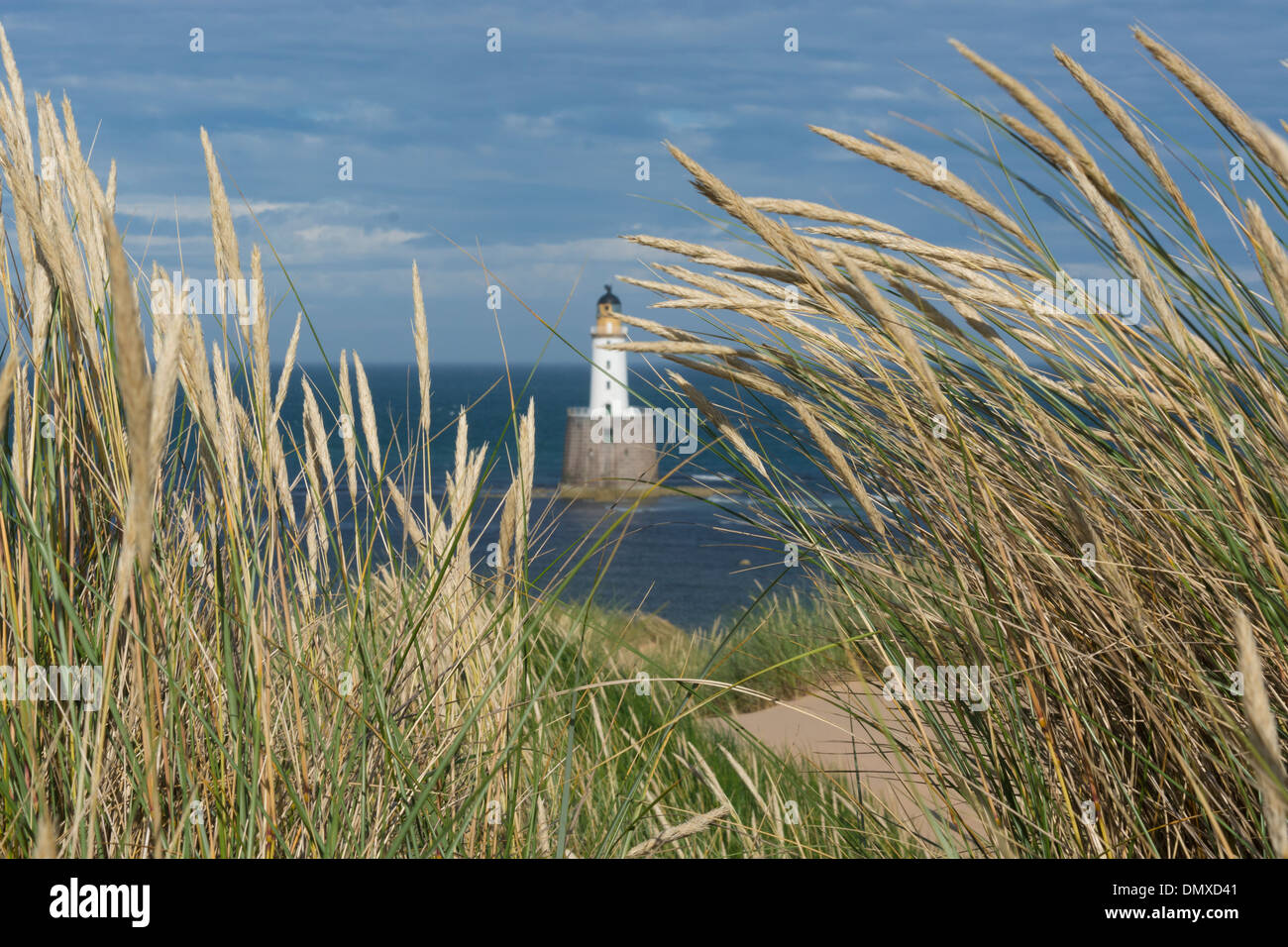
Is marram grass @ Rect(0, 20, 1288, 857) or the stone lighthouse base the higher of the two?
the stone lighthouse base

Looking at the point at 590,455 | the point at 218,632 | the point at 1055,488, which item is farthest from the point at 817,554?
the point at 590,455

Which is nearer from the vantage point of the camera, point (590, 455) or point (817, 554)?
point (817, 554)

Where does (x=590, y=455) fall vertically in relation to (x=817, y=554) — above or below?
above

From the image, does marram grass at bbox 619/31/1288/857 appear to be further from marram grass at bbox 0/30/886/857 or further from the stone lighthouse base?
the stone lighthouse base

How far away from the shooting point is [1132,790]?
1.33 meters

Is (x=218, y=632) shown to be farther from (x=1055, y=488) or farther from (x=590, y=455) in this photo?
(x=590, y=455)

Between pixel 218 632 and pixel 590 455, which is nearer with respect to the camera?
pixel 218 632

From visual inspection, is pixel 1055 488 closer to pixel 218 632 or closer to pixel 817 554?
pixel 817 554

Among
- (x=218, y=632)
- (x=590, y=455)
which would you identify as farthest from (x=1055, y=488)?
(x=590, y=455)

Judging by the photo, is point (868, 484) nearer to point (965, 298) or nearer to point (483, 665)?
point (965, 298)

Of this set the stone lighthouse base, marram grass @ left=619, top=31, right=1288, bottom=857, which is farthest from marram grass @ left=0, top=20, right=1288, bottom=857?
the stone lighthouse base

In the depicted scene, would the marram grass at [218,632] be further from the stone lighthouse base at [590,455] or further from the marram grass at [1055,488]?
the stone lighthouse base at [590,455]

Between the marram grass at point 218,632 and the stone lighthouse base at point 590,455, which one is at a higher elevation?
the stone lighthouse base at point 590,455

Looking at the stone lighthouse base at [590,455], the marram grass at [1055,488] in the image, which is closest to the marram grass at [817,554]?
the marram grass at [1055,488]
